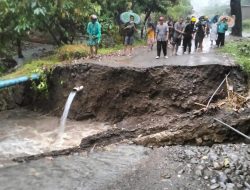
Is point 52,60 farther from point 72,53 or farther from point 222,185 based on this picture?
point 222,185

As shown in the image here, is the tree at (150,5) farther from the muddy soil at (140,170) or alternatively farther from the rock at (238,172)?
the rock at (238,172)

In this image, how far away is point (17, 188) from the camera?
8.07 metres

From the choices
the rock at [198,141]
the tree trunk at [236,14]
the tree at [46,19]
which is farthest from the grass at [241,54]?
the tree trunk at [236,14]

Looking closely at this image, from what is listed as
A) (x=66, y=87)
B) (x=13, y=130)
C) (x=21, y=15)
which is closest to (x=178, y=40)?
(x=66, y=87)

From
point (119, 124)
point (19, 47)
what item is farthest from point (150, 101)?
point (19, 47)

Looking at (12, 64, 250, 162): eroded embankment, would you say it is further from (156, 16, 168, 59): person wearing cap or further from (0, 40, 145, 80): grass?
(156, 16, 168, 59): person wearing cap

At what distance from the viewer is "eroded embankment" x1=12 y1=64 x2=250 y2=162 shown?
35.4 feet

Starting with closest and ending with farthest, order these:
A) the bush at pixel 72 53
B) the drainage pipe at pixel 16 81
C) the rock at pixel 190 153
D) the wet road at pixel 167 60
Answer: the rock at pixel 190 153 → the wet road at pixel 167 60 → the drainage pipe at pixel 16 81 → the bush at pixel 72 53

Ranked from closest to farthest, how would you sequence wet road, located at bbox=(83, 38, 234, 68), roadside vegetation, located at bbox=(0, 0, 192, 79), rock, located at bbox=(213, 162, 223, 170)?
rock, located at bbox=(213, 162, 223, 170)
wet road, located at bbox=(83, 38, 234, 68)
roadside vegetation, located at bbox=(0, 0, 192, 79)

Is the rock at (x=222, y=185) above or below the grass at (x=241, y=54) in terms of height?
below

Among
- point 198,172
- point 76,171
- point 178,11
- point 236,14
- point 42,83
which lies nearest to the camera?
point 198,172

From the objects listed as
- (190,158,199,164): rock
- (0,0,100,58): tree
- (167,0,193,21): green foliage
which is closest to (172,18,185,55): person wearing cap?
(0,0,100,58): tree

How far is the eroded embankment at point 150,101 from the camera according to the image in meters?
10.8

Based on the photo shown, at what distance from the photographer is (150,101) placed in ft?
45.8
